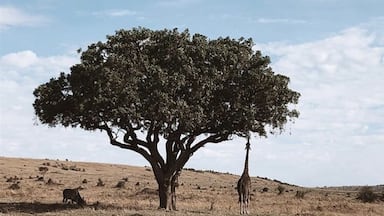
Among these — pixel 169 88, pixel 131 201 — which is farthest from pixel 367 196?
pixel 169 88

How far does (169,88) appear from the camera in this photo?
30375 millimetres

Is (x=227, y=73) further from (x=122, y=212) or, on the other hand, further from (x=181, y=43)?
(x=122, y=212)

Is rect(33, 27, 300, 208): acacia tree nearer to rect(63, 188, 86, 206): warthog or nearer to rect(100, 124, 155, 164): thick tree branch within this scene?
rect(100, 124, 155, 164): thick tree branch

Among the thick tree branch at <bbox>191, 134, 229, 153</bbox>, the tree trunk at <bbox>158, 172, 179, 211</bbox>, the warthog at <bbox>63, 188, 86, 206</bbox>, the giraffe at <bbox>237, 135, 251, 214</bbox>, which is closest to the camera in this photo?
the giraffe at <bbox>237, 135, 251, 214</bbox>

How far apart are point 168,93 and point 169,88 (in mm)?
301

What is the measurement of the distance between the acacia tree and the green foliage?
0.17ft

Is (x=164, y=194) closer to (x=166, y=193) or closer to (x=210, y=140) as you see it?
(x=166, y=193)

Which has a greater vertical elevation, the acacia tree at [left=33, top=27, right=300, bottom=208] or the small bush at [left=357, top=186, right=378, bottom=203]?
the acacia tree at [left=33, top=27, right=300, bottom=208]

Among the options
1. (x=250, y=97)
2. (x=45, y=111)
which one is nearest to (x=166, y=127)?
(x=250, y=97)

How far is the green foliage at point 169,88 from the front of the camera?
99.5 feet

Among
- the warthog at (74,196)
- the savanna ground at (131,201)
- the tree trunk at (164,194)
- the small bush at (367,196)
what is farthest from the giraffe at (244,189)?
the small bush at (367,196)

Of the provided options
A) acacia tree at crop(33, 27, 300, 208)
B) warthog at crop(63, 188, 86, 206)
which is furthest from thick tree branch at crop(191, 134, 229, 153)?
warthog at crop(63, 188, 86, 206)

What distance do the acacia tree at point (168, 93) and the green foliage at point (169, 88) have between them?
51mm

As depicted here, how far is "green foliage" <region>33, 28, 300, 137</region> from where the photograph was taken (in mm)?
30312
